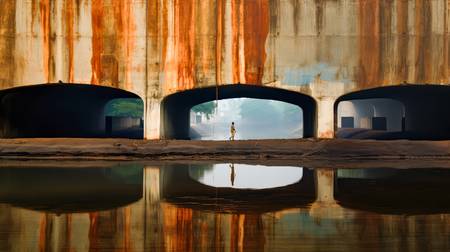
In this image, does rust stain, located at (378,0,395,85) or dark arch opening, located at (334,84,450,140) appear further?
dark arch opening, located at (334,84,450,140)

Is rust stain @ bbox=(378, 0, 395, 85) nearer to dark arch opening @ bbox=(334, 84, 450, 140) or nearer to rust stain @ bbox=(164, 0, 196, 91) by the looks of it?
dark arch opening @ bbox=(334, 84, 450, 140)

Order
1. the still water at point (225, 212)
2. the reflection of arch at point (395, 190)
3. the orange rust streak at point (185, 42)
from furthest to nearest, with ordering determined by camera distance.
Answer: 1. the orange rust streak at point (185, 42)
2. the reflection of arch at point (395, 190)
3. the still water at point (225, 212)

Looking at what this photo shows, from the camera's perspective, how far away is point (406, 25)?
2781 cm

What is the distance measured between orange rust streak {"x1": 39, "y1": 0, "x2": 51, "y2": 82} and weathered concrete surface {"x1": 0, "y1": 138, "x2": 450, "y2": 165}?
161 inches

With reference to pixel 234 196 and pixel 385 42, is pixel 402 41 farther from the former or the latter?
pixel 234 196

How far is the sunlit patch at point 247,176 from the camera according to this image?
15828 mm

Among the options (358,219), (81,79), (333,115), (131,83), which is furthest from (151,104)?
(358,219)

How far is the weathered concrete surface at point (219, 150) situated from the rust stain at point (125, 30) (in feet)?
13.7

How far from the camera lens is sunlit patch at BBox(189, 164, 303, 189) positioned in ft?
51.9

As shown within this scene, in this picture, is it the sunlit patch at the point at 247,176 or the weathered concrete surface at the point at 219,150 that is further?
the weathered concrete surface at the point at 219,150

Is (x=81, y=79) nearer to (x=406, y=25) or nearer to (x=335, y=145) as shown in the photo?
(x=335, y=145)

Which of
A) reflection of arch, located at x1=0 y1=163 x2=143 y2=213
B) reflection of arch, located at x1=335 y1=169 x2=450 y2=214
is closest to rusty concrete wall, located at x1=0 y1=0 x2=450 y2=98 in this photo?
reflection of arch, located at x1=0 y1=163 x2=143 y2=213

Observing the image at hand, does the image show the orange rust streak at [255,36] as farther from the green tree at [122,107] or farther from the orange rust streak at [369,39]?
the green tree at [122,107]

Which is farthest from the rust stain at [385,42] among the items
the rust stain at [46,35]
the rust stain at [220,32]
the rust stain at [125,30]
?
the rust stain at [46,35]
